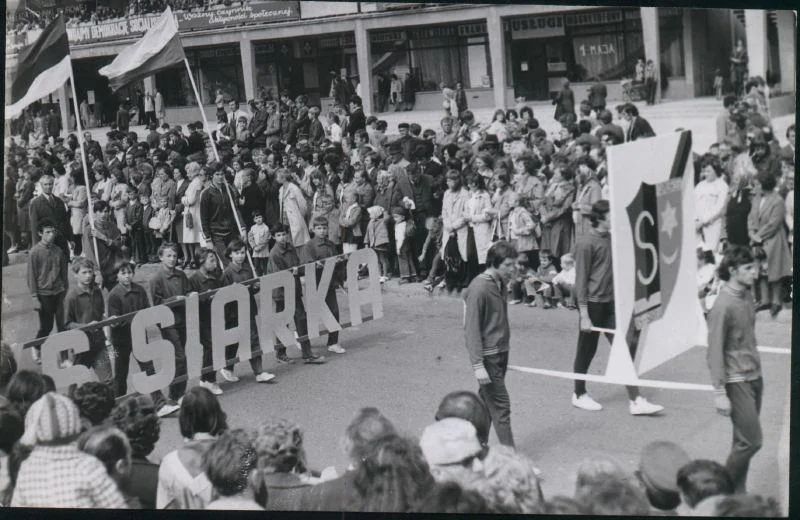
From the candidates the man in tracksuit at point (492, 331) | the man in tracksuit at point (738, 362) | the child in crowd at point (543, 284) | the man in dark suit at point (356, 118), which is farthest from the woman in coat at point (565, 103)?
the man in tracksuit at point (738, 362)

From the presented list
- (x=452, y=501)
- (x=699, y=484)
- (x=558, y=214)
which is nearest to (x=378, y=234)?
(x=558, y=214)

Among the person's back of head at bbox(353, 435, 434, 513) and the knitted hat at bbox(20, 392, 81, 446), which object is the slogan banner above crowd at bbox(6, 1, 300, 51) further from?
the person's back of head at bbox(353, 435, 434, 513)

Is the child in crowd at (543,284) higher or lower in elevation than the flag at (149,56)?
lower

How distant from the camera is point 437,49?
879 centimetres

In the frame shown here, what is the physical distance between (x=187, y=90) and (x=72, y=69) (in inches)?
35.9

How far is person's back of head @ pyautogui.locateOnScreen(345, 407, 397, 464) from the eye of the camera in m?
6.45

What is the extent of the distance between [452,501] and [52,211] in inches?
183

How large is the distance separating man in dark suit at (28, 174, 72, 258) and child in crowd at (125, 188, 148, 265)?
1.51 ft

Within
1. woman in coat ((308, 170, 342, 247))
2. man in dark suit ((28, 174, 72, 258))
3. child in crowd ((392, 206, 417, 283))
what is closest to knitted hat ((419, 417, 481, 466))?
child in crowd ((392, 206, 417, 283))

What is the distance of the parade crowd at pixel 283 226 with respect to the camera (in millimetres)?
6836

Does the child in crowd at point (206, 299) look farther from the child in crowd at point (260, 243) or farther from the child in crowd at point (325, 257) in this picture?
the child in crowd at point (325, 257)

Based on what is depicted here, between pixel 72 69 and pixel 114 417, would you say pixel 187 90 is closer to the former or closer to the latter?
pixel 72 69

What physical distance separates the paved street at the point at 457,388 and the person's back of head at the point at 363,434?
1.03 meters

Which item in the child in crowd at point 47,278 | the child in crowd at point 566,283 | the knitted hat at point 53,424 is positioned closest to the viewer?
the knitted hat at point 53,424
